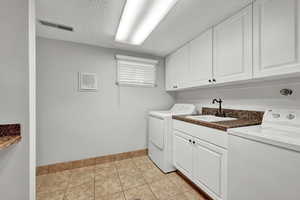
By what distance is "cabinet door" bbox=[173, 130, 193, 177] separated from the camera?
1.50 metres

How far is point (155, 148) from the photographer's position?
208 cm

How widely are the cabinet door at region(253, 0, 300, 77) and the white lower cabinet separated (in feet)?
2.37

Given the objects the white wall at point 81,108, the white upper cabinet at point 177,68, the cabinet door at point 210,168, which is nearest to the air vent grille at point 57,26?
the white wall at point 81,108

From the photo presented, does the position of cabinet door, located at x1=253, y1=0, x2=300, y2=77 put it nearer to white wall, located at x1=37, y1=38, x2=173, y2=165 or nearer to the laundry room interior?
the laundry room interior

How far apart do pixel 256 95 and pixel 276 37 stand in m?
0.66

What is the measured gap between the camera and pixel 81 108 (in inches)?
79.4

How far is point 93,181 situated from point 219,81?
2.16 m

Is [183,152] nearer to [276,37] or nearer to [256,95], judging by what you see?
[256,95]

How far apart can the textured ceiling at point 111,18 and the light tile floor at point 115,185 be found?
6.87 feet

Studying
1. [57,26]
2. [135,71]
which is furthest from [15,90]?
[135,71]

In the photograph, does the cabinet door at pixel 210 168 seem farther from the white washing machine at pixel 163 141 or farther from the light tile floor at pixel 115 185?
the white washing machine at pixel 163 141

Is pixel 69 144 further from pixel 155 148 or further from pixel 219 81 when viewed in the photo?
pixel 219 81

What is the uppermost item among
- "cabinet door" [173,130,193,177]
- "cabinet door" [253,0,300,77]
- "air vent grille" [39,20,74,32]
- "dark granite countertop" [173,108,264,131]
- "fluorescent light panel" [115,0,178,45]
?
"air vent grille" [39,20,74,32]

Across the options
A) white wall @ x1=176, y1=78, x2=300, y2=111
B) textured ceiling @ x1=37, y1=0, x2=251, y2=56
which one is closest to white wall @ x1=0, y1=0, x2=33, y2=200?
textured ceiling @ x1=37, y1=0, x2=251, y2=56
